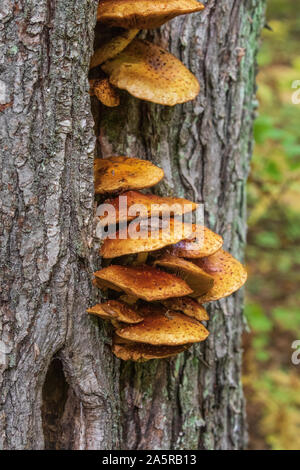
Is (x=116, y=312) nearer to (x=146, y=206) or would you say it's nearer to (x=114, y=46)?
(x=146, y=206)

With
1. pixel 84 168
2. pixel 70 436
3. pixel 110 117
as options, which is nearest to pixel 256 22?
pixel 110 117

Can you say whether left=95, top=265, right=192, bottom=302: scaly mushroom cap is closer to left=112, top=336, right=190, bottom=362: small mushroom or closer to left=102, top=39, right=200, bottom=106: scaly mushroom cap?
left=112, top=336, right=190, bottom=362: small mushroom

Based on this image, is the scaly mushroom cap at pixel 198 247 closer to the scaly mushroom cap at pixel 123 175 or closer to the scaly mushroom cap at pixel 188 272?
the scaly mushroom cap at pixel 188 272

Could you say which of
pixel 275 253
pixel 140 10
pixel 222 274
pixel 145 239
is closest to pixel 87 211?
pixel 145 239

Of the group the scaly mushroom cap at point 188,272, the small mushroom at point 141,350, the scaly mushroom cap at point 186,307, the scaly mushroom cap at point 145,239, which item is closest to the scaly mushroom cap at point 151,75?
the scaly mushroom cap at point 145,239

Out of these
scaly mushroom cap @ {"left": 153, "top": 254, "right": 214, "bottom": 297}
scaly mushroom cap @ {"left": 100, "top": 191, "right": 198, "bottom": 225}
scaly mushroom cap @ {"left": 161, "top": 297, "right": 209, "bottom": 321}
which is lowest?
scaly mushroom cap @ {"left": 161, "top": 297, "right": 209, "bottom": 321}

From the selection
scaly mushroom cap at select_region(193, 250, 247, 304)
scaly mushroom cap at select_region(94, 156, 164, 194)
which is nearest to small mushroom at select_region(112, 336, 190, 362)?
scaly mushroom cap at select_region(193, 250, 247, 304)
